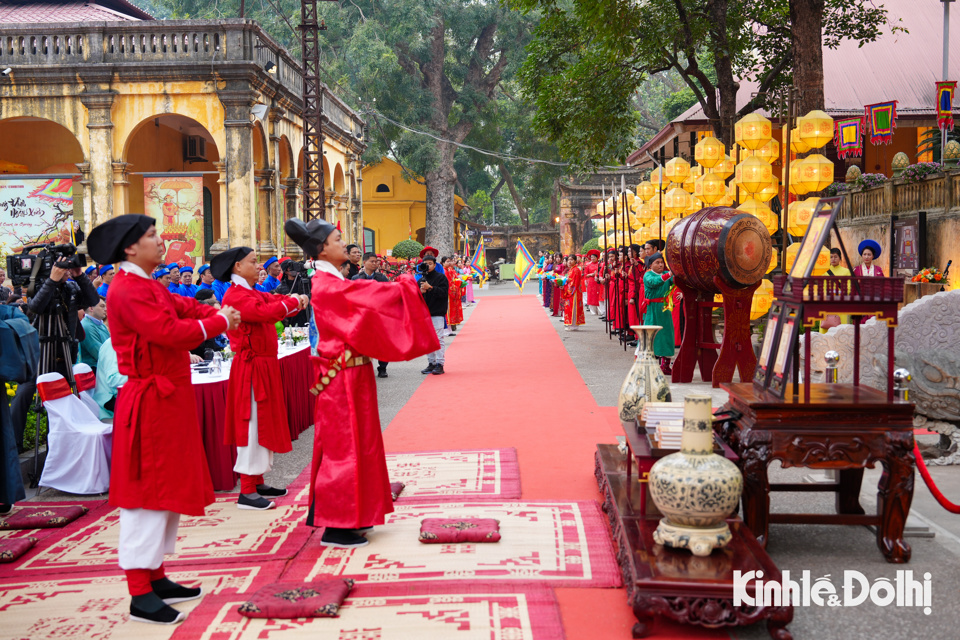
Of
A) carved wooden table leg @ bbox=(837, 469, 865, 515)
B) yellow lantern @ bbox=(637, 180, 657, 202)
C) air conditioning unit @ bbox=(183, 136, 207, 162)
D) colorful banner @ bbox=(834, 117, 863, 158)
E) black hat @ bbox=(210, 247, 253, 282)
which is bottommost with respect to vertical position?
carved wooden table leg @ bbox=(837, 469, 865, 515)

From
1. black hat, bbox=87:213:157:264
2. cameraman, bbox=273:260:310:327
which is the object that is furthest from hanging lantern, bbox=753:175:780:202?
black hat, bbox=87:213:157:264

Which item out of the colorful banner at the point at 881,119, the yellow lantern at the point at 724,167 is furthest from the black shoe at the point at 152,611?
the colorful banner at the point at 881,119

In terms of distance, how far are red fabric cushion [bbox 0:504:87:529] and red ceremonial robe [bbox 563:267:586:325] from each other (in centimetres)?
1250

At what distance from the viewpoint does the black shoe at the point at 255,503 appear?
535 cm

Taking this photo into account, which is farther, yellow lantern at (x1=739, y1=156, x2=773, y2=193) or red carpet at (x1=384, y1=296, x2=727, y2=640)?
yellow lantern at (x1=739, y1=156, x2=773, y2=193)

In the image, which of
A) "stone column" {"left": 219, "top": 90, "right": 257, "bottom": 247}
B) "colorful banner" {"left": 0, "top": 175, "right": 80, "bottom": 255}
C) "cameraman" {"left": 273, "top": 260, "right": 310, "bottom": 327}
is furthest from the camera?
"stone column" {"left": 219, "top": 90, "right": 257, "bottom": 247}

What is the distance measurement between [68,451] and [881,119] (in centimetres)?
1602

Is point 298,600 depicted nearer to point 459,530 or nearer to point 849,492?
point 459,530

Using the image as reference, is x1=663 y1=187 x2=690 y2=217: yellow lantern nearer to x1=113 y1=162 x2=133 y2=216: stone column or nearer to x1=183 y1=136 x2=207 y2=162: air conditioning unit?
x1=113 y1=162 x2=133 y2=216: stone column

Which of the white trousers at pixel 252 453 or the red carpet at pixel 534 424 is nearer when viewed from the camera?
the red carpet at pixel 534 424

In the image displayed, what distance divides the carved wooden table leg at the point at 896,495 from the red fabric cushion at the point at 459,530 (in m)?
2.02

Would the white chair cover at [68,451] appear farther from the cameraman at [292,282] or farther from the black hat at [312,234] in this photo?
the cameraman at [292,282]

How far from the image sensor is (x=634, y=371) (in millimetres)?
5148

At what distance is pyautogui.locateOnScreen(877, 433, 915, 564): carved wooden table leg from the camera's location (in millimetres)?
4055
